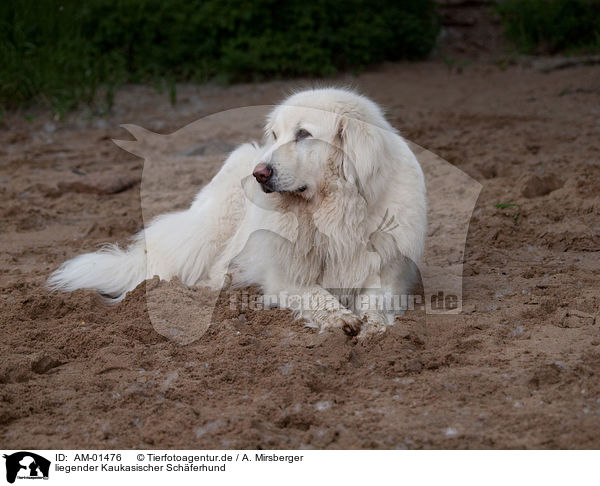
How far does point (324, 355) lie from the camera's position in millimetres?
3068

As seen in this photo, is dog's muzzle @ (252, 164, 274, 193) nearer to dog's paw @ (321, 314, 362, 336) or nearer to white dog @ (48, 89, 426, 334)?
white dog @ (48, 89, 426, 334)

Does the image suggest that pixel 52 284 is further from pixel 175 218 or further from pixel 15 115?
pixel 15 115

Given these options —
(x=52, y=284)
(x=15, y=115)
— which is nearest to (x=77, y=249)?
(x=52, y=284)

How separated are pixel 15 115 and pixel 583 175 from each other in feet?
21.3

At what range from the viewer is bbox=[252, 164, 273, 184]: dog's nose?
10.6 ft

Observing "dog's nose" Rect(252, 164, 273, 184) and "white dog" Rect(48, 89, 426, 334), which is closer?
"dog's nose" Rect(252, 164, 273, 184)

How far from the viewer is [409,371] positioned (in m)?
2.88
